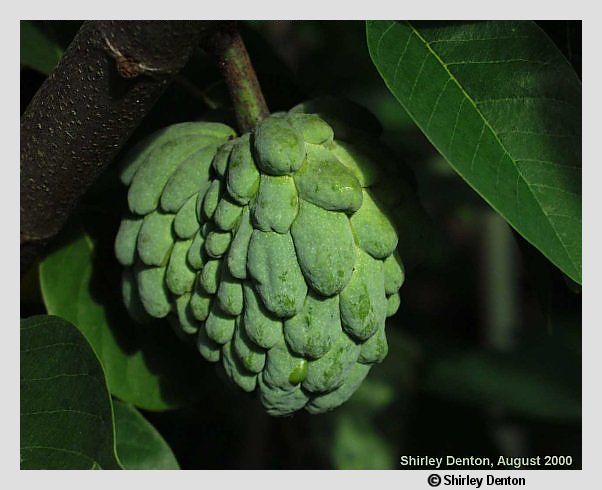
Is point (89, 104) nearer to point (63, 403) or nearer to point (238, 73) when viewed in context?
point (238, 73)

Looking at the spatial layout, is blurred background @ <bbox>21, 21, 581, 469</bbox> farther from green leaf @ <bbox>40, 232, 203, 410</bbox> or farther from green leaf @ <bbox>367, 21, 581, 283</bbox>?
green leaf @ <bbox>367, 21, 581, 283</bbox>

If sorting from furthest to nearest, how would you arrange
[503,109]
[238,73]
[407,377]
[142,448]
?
[407,377], [142,448], [238,73], [503,109]

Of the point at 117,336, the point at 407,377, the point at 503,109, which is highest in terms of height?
the point at 503,109

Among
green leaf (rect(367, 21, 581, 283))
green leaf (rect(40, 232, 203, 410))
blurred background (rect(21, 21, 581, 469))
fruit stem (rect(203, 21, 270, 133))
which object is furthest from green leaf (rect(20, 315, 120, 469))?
green leaf (rect(367, 21, 581, 283))

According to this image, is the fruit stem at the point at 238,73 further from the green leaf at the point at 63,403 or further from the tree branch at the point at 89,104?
the green leaf at the point at 63,403

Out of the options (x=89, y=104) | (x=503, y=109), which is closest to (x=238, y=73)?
(x=89, y=104)

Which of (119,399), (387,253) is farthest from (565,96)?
(119,399)
